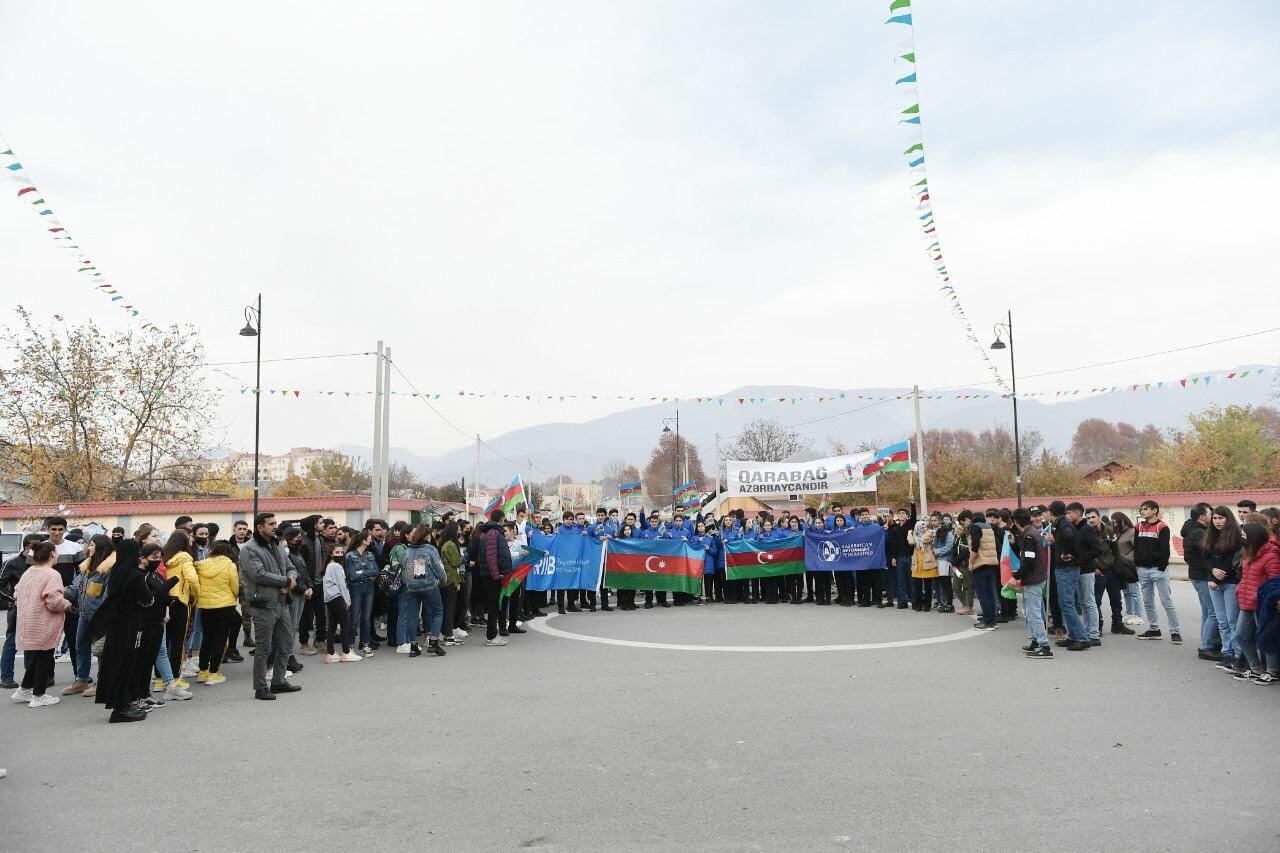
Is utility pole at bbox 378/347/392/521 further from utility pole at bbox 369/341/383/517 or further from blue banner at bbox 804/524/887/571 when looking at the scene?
blue banner at bbox 804/524/887/571

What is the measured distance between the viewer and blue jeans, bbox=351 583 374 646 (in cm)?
1152

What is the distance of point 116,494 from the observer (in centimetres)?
3941

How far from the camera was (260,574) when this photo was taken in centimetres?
891

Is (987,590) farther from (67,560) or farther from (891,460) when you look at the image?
(891,460)

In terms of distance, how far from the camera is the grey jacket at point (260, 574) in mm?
8898

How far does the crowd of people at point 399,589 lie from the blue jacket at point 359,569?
0.03 m

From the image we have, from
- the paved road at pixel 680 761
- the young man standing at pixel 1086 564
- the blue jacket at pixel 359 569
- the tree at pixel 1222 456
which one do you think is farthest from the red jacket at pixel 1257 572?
the tree at pixel 1222 456

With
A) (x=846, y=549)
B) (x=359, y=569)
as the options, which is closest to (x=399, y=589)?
(x=359, y=569)

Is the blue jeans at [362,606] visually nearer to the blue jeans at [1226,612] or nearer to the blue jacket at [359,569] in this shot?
the blue jacket at [359,569]

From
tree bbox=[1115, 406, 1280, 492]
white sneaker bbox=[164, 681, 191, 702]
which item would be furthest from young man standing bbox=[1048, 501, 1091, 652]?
tree bbox=[1115, 406, 1280, 492]

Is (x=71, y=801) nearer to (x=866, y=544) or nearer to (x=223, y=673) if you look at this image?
(x=223, y=673)

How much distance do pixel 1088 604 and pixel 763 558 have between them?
7.71 meters

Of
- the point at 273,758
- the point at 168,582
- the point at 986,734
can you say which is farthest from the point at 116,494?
the point at 986,734

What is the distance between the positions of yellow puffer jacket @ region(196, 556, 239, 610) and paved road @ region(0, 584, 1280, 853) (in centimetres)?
100
